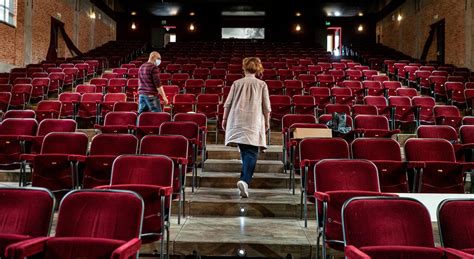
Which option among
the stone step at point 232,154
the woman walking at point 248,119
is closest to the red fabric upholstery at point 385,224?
the woman walking at point 248,119

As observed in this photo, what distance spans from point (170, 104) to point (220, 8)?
16.0 metres

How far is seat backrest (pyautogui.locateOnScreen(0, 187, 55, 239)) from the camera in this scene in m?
2.47

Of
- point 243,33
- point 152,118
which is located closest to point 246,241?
point 152,118

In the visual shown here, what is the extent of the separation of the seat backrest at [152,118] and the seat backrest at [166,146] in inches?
51.5

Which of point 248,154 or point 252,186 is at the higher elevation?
point 248,154

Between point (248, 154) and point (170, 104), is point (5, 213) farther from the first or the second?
point (170, 104)

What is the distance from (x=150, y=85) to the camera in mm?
5785

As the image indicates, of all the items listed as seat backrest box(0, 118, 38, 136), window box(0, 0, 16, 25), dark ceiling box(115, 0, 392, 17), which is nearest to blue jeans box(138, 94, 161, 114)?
seat backrest box(0, 118, 38, 136)

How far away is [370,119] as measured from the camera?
18.7ft

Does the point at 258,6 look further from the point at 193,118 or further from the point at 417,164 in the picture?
the point at 417,164

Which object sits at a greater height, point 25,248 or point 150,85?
point 150,85

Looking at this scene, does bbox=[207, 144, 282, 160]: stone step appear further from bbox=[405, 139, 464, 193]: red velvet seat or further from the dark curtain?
the dark curtain

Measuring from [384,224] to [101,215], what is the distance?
1.55 meters

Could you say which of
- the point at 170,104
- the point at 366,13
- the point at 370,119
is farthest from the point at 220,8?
the point at 370,119
